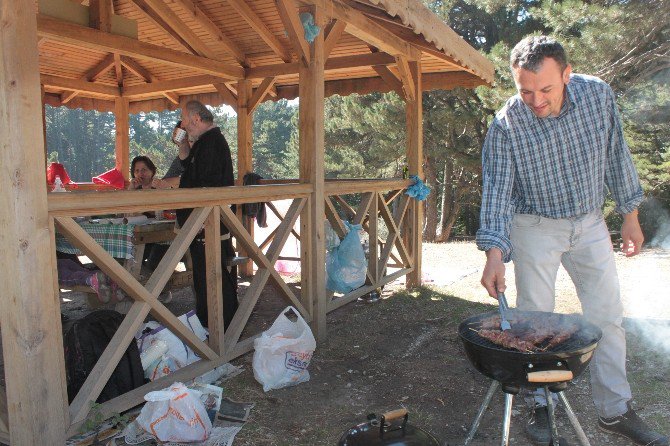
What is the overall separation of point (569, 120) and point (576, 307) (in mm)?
3783

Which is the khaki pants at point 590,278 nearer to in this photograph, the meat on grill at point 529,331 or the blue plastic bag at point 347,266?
the meat on grill at point 529,331

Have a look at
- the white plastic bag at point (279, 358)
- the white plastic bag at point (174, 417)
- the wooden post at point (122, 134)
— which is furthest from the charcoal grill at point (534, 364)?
the wooden post at point (122, 134)

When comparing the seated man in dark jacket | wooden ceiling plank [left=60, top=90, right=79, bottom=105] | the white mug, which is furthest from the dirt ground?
wooden ceiling plank [left=60, top=90, right=79, bottom=105]

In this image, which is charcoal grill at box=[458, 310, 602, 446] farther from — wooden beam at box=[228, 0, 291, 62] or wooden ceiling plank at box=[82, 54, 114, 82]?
wooden ceiling plank at box=[82, 54, 114, 82]

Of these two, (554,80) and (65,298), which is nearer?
(554,80)

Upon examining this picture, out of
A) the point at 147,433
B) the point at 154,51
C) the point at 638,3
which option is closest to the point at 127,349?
the point at 147,433

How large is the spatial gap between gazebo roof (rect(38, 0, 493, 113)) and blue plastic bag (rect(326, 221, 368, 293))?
190 centimetres

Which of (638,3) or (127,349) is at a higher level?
(638,3)

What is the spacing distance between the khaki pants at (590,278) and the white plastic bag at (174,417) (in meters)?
1.89

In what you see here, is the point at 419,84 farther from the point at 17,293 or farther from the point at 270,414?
the point at 17,293

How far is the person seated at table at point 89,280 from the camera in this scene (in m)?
4.50

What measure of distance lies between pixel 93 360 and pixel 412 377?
2.22 meters

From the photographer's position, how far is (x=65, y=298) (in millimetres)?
6289

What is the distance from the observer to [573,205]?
2.82 m
